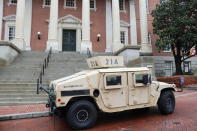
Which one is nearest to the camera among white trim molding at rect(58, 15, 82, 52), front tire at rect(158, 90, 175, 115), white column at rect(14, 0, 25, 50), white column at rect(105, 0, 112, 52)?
front tire at rect(158, 90, 175, 115)

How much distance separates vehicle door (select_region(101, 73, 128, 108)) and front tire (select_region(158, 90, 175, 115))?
1.65 meters

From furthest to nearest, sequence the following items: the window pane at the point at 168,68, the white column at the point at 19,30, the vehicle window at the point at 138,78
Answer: the window pane at the point at 168,68, the white column at the point at 19,30, the vehicle window at the point at 138,78

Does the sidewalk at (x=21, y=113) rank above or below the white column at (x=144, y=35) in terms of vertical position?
below

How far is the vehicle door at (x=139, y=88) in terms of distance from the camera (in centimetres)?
614

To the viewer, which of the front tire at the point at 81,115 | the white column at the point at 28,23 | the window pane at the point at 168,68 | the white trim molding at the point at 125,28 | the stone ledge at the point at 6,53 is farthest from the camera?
the white trim molding at the point at 125,28

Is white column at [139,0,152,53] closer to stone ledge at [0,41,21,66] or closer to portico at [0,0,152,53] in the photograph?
portico at [0,0,152,53]

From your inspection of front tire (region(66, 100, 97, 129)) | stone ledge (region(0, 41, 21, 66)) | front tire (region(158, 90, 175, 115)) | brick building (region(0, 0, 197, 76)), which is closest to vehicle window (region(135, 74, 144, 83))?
front tire (region(158, 90, 175, 115))

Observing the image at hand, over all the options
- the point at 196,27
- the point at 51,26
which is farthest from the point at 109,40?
the point at 196,27

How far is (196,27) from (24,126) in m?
17.4

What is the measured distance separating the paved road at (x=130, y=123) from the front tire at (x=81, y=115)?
0.95 feet

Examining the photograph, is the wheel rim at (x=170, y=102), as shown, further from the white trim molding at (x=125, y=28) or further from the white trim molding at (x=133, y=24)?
the white trim molding at (x=125, y=28)

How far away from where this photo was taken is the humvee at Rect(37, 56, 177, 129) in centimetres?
541

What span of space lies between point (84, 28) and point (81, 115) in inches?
589

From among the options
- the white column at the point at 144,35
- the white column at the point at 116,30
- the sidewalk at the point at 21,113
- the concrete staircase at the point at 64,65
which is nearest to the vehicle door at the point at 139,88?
the sidewalk at the point at 21,113
